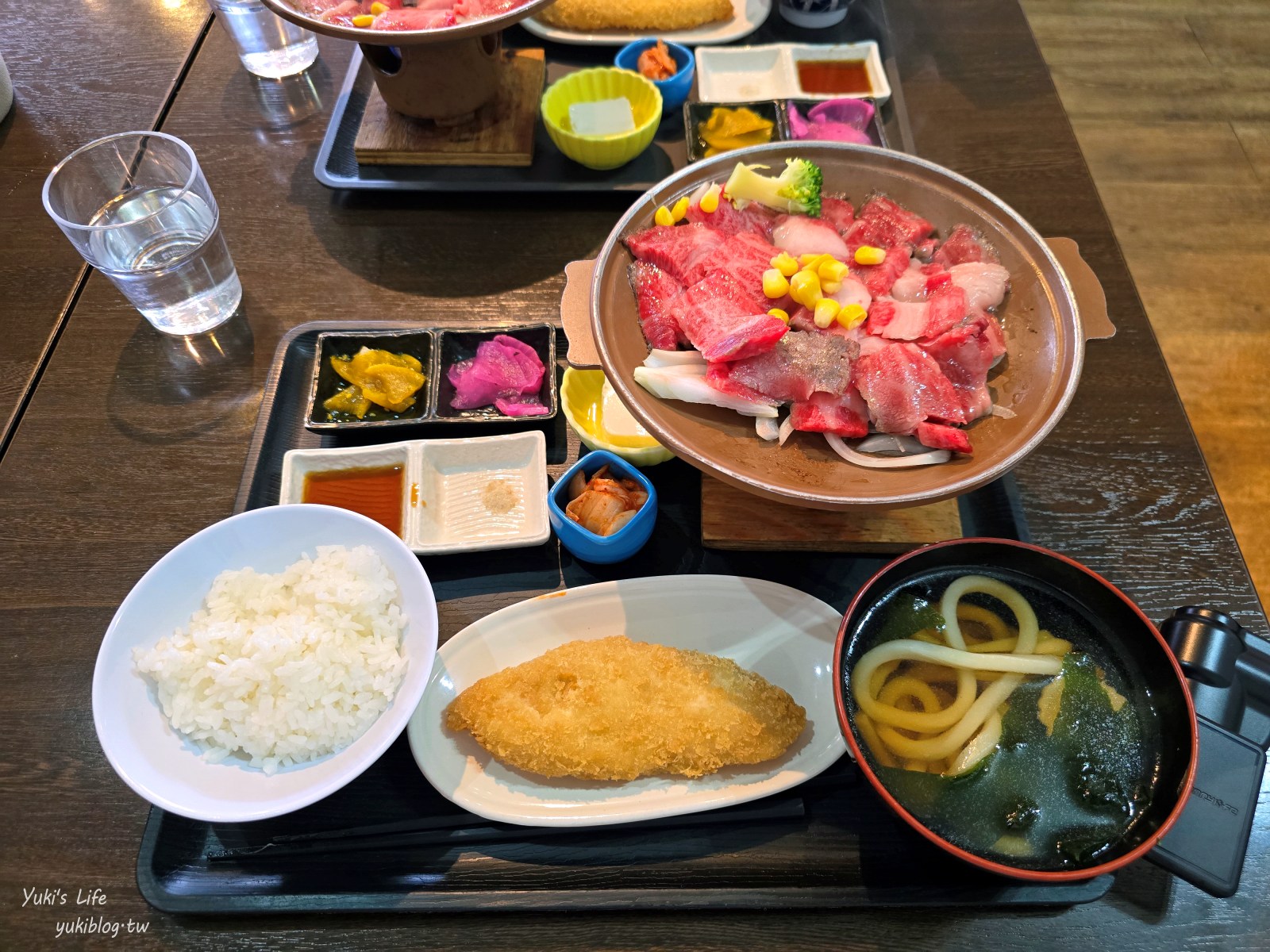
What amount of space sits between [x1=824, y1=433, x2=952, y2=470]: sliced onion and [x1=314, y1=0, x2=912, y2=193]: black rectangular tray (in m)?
1.48

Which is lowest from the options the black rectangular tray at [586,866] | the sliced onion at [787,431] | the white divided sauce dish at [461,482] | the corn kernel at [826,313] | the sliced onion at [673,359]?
the black rectangular tray at [586,866]

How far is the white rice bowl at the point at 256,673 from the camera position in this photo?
5.07 feet

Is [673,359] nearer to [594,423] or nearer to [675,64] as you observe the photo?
[594,423]

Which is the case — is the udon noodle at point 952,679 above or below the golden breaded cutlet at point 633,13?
below

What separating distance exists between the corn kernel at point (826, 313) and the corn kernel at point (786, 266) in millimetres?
123

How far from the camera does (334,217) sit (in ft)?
9.37

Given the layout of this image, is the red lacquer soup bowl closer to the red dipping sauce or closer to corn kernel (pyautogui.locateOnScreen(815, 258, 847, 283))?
corn kernel (pyautogui.locateOnScreen(815, 258, 847, 283))

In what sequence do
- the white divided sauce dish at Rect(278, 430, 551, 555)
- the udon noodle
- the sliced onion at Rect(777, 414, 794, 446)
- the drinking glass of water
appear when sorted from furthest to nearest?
1. the drinking glass of water
2. the white divided sauce dish at Rect(278, 430, 551, 555)
3. the sliced onion at Rect(777, 414, 794, 446)
4. the udon noodle

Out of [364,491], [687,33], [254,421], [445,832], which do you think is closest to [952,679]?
[445,832]

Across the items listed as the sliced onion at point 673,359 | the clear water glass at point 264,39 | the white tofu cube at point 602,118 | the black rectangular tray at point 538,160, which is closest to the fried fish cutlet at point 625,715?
the sliced onion at point 673,359

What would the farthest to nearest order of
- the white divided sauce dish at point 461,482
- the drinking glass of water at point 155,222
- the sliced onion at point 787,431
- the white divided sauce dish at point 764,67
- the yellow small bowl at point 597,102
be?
1. the white divided sauce dish at point 764,67
2. the yellow small bowl at point 597,102
3. the drinking glass of water at point 155,222
4. the white divided sauce dish at point 461,482
5. the sliced onion at point 787,431

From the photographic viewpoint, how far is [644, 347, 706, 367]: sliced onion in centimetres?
187

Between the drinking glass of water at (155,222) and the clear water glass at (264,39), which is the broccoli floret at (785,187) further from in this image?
the clear water glass at (264,39)

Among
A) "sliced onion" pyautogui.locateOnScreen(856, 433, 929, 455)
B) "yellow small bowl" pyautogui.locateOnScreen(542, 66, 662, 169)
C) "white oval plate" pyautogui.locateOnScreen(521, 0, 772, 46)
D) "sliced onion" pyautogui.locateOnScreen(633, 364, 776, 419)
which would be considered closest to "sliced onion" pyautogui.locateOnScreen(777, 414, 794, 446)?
"sliced onion" pyautogui.locateOnScreen(633, 364, 776, 419)
